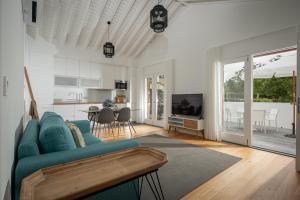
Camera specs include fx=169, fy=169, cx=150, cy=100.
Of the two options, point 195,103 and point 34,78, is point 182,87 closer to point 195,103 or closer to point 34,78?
point 195,103

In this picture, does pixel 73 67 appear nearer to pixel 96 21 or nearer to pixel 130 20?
pixel 96 21

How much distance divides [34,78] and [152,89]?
13.2ft

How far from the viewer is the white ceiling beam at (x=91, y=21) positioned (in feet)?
15.0

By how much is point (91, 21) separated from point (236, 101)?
4.67 meters

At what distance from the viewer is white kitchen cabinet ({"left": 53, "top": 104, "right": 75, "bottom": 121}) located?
5641 millimetres

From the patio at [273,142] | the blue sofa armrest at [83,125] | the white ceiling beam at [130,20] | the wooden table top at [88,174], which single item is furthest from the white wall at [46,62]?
the patio at [273,142]

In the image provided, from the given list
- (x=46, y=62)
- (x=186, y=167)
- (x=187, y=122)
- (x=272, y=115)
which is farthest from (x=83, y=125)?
(x=272, y=115)

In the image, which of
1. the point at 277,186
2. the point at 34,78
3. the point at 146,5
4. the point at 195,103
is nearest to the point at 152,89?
the point at 195,103

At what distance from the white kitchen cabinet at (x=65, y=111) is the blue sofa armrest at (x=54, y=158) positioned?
4.90 meters

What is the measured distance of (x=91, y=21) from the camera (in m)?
5.13

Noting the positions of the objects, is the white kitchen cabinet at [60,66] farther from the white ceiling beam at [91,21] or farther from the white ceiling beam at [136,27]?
the white ceiling beam at [136,27]

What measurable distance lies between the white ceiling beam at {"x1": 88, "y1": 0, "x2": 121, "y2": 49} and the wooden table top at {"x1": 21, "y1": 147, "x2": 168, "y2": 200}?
4516 mm

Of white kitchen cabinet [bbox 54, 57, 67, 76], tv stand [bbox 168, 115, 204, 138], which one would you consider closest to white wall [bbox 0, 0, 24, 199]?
tv stand [bbox 168, 115, 204, 138]

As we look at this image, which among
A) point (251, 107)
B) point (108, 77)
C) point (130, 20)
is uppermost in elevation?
point (130, 20)
